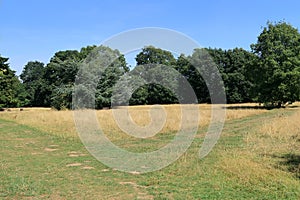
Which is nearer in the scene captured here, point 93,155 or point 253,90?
point 93,155

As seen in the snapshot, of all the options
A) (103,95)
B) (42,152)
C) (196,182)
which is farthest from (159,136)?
(103,95)

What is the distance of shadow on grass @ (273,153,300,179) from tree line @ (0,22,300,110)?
15365 mm

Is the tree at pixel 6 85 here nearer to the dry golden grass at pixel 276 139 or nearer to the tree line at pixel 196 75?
the tree line at pixel 196 75

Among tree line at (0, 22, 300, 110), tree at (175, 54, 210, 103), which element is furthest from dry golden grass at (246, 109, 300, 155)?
tree at (175, 54, 210, 103)

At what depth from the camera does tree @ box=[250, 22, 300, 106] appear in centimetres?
4009

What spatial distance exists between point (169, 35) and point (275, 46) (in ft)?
116

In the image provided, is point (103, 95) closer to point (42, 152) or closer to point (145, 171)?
point (42, 152)

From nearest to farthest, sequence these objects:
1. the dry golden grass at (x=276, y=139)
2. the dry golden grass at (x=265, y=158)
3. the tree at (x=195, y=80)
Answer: the dry golden grass at (x=265, y=158), the dry golden grass at (x=276, y=139), the tree at (x=195, y=80)

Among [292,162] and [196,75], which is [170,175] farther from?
[196,75]

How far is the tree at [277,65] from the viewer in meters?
40.1

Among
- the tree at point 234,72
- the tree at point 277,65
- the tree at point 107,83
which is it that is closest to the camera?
the tree at point 277,65

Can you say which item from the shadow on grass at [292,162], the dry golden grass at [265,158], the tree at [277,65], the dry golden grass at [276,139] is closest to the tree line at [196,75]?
the tree at [277,65]

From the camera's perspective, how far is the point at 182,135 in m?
17.2

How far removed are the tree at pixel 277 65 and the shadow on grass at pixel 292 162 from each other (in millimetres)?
32210
